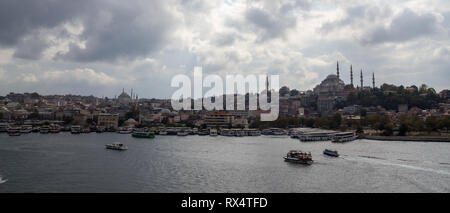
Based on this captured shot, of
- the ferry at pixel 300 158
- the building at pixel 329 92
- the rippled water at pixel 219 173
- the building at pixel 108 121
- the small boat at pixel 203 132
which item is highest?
the building at pixel 329 92

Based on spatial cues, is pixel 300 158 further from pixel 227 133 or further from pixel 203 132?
pixel 203 132

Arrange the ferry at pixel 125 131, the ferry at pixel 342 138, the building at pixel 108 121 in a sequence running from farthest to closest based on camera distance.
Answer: the building at pixel 108 121 < the ferry at pixel 125 131 < the ferry at pixel 342 138

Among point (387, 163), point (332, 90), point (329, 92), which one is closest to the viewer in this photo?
point (387, 163)

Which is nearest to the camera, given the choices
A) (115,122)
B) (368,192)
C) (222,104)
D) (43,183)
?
(368,192)

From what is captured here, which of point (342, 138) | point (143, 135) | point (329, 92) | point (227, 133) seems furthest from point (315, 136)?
point (329, 92)

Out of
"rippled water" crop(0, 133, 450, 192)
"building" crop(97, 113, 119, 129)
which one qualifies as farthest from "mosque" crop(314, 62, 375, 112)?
"rippled water" crop(0, 133, 450, 192)

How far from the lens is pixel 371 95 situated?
41688 mm

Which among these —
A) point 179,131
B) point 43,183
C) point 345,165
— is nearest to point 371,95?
point 179,131

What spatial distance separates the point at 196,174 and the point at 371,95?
3657cm

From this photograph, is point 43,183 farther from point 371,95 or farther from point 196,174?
point 371,95

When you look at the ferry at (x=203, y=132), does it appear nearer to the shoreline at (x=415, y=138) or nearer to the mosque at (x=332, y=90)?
the shoreline at (x=415, y=138)

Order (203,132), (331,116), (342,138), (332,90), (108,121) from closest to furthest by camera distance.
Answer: (342,138)
(203,132)
(108,121)
(331,116)
(332,90)

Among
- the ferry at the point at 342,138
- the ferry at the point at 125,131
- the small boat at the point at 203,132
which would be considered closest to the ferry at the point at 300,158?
the ferry at the point at 342,138

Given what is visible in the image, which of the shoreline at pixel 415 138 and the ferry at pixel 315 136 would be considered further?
the ferry at pixel 315 136
